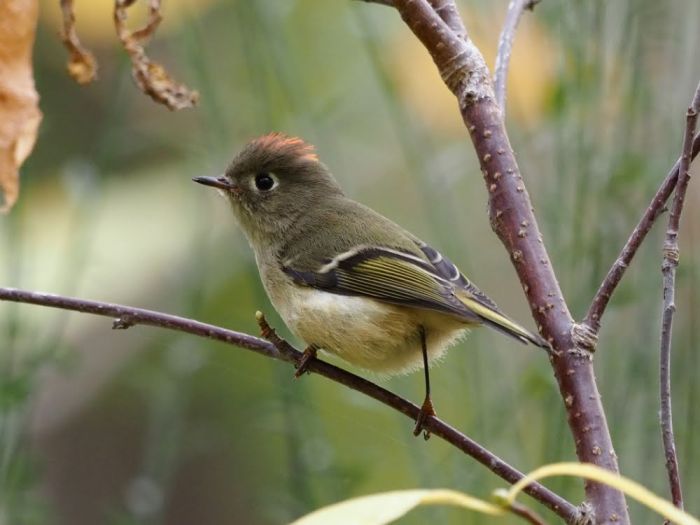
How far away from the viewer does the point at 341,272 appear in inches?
79.4

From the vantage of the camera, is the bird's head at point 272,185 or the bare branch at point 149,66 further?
the bird's head at point 272,185

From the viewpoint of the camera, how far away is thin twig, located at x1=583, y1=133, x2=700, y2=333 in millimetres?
1115

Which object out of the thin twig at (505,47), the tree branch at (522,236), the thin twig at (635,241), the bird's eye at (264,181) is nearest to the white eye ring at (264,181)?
the bird's eye at (264,181)

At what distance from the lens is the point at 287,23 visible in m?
3.66

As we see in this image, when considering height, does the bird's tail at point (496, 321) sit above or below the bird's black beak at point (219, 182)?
above

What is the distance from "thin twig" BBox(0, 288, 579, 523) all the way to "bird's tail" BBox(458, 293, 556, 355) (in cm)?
20

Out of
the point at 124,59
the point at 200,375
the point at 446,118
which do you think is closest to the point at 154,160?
the point at 200,375

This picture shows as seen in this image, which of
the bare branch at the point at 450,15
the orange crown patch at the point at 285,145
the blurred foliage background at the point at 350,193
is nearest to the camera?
the bare branch at the point at 450,15

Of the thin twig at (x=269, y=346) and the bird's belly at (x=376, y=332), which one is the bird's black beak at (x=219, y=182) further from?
the thin twig at (x=269, y=346)

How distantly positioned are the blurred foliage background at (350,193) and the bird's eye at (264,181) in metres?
0.09

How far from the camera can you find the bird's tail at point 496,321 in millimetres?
1503

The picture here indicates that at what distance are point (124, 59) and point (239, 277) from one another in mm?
1416

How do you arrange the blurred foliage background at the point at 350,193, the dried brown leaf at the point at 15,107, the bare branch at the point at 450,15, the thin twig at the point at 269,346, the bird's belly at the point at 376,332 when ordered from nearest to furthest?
1. the thin twig at the point at 269,346
2. the dried brown leaf at the point at 15,107
3. the bare branch at the point at 450,15
4. the bird's belly at the point at 376,332
5. the blurred foliage background at the point at 350,193

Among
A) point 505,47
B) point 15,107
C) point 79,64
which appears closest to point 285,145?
point 79,64
